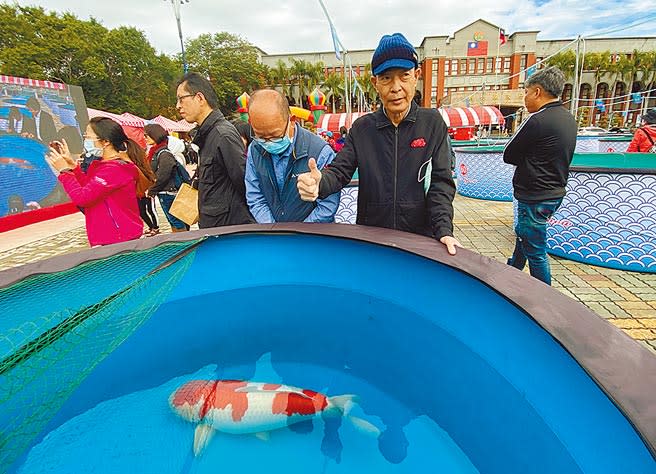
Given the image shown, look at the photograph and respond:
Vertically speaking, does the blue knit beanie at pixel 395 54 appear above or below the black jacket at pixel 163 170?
above

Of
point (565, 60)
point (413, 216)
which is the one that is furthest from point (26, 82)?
point (565, 60)

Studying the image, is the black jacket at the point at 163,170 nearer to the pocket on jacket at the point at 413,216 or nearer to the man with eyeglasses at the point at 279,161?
the man with eyeglasses at the point at 279,161

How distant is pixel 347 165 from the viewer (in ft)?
7.07

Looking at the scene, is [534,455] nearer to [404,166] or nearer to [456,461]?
[456,461]

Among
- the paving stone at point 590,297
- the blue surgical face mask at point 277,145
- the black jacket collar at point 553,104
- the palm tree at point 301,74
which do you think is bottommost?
the paving stone at point 590,297

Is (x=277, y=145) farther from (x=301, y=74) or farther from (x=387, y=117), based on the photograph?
(x=301, y=74)

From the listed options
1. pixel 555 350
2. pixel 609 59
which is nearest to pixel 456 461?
pixel 555 350

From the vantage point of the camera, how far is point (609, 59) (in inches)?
1578

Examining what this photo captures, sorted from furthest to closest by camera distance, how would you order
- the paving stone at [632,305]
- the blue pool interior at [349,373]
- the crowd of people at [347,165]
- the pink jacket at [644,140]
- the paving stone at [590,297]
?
the pink jacket at [644,140], the paving stone at [590,297], the paving stone at [632,305], the crowd of people at [347,165], the blue pool interior at [349,373]

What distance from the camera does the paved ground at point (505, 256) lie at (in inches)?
121

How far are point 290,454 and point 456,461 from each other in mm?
742

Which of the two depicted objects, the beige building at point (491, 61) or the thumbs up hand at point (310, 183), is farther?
the beige building at point (491, 61)

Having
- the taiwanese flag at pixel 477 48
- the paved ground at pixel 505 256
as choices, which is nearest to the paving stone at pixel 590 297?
the paved ground at pixel 505 256

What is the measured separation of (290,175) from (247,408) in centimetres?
140
